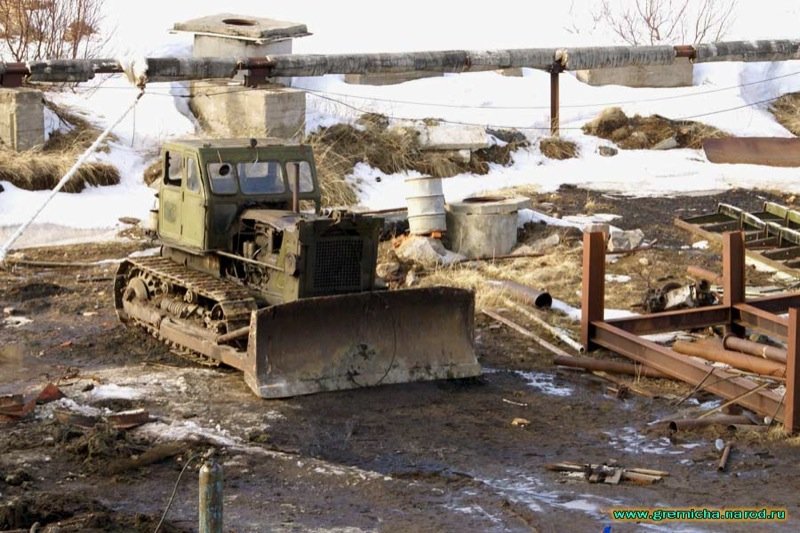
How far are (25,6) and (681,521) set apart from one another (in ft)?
55.1

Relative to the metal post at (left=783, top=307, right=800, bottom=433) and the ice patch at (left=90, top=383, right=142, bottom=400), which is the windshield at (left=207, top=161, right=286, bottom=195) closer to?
the ice patch at (left=90, top=383, right=142, bottom=400)

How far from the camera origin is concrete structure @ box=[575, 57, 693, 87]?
2400cm

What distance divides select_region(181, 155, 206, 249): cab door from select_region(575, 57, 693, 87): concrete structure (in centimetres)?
1291

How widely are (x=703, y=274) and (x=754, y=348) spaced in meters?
2.60

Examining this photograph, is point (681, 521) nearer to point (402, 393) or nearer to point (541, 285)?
point (402, 393)

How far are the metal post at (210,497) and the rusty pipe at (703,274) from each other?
352 inches

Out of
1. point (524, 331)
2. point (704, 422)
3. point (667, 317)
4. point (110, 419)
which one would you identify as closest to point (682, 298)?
point (667, 317)

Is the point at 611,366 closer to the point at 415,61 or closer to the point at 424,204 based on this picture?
the point at 424,204

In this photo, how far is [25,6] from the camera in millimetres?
22031

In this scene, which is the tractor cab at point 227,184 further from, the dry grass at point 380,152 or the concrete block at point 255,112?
the dry grass at point 380,152

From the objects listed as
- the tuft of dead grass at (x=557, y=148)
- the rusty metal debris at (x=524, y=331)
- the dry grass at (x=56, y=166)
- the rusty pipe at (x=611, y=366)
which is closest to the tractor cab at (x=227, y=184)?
the rusty metal debris at (x=524, y=331)

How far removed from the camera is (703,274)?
14.3 metres

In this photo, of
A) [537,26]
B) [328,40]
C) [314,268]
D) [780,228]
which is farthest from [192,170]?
[537,26]

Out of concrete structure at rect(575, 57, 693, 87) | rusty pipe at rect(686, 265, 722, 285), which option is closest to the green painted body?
rusty pipe at rect(686, 265, 722, 285)
